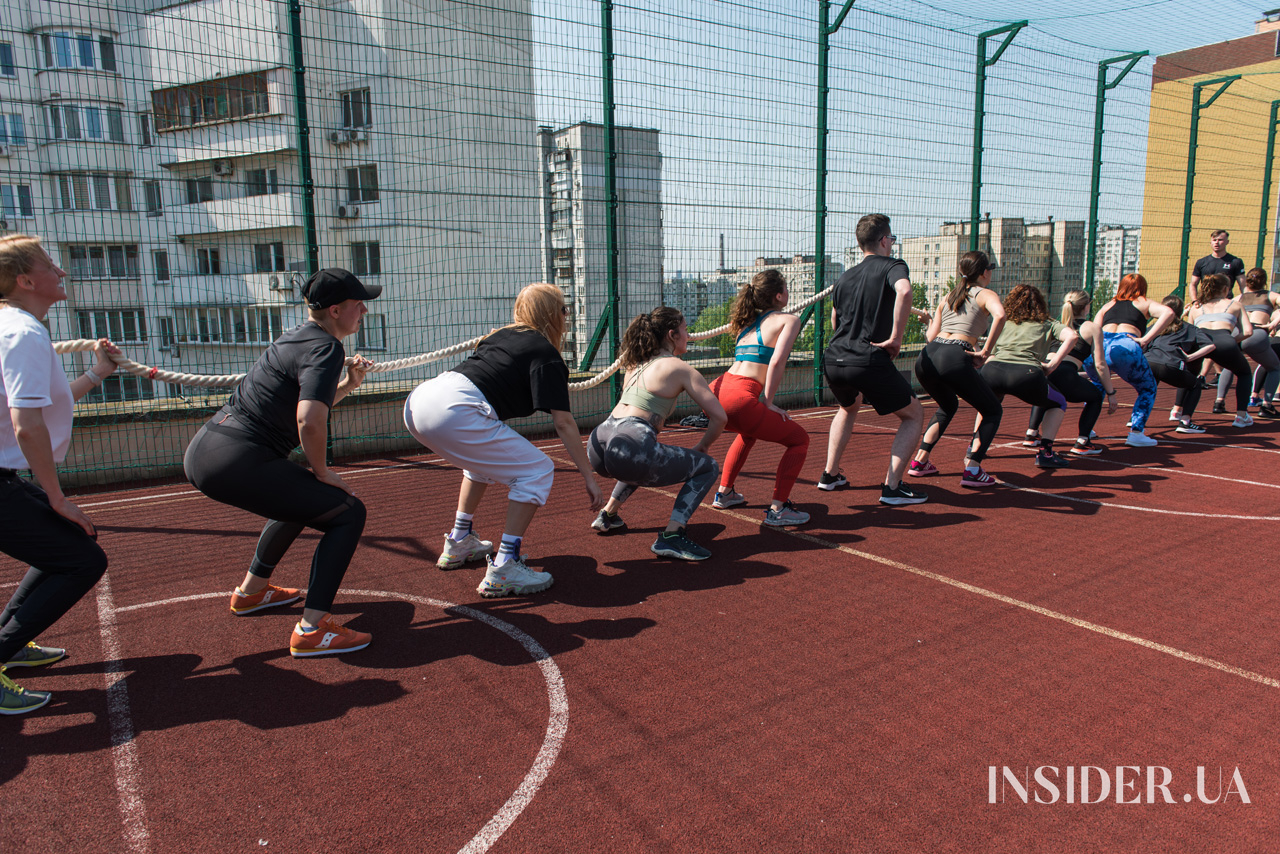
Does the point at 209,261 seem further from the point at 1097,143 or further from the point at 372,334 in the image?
the point at 1097,143

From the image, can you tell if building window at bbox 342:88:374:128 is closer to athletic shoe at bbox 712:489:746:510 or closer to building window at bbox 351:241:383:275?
building window at bbox 351:241:383:275

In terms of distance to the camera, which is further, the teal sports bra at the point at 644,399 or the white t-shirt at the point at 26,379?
the teal sports bra at the point at 644,399

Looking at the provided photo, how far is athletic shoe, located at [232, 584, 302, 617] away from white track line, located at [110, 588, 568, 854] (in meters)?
0.29

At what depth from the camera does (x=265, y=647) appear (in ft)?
11.8

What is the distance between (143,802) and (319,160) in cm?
657

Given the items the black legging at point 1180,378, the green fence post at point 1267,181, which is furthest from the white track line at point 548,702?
the green fence post at point 1267,181

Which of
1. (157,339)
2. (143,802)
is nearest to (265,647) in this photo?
(143,802)

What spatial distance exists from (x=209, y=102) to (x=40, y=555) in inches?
295

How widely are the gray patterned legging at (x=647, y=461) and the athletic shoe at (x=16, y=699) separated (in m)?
2.73

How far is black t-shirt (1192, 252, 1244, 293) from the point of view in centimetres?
1076

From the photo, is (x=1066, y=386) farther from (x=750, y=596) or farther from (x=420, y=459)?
(x=420, y=459)

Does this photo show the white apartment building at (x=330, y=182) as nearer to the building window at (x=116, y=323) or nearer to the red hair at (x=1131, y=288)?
the building window at (x=116, y=323)

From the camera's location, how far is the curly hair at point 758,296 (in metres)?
5.55

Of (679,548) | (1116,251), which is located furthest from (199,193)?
(1116,251)
